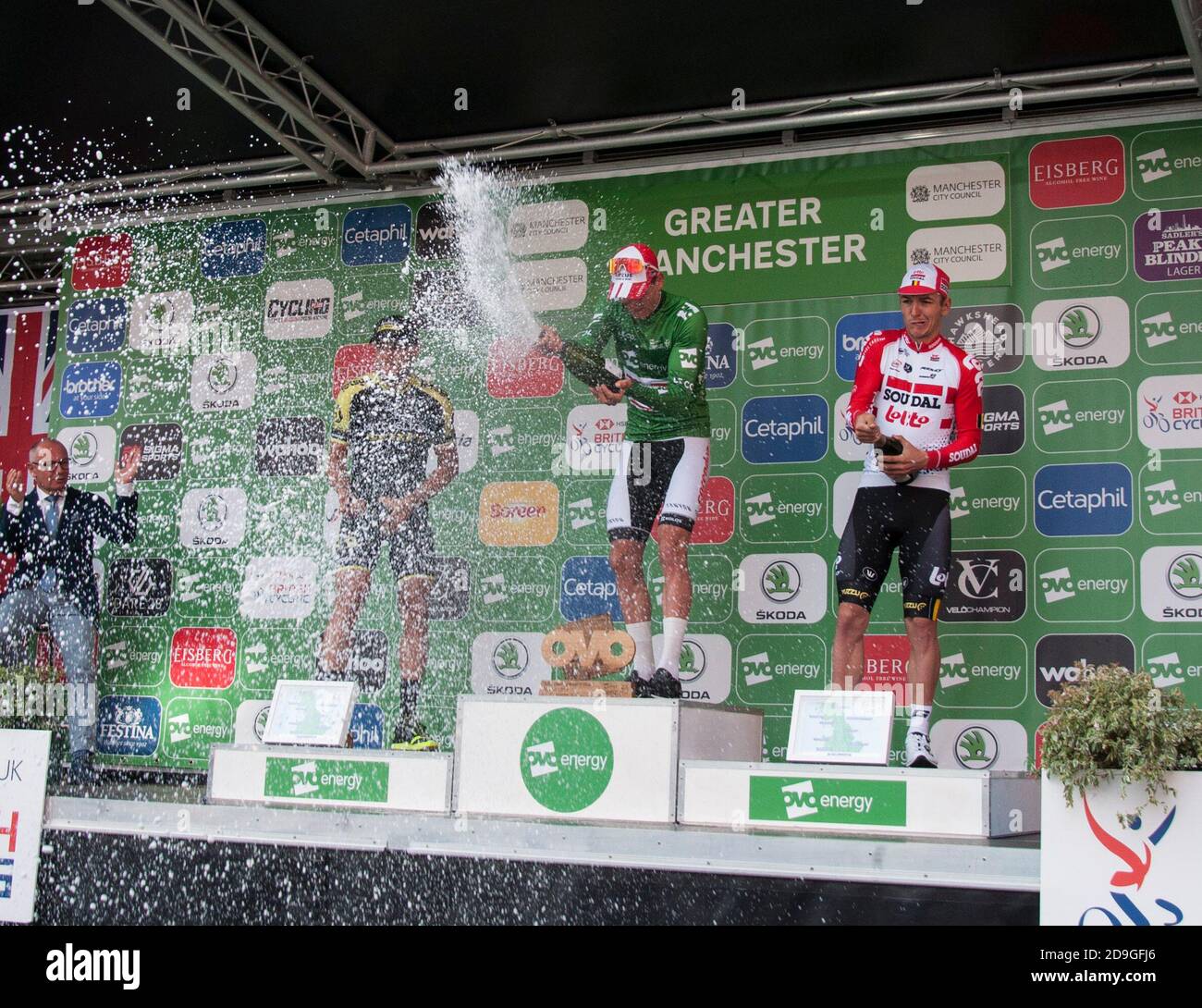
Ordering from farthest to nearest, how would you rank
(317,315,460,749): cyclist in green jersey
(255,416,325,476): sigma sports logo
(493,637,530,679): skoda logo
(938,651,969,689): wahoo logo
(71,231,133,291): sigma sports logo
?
(71,231,133,291): sigma sports logo
(255,416,325,476): sigma sports logo
(493,637,530,679): skoda logo
(938,651,969,689): wahoo logo
(317,315,460,749): cyclist in green jersey

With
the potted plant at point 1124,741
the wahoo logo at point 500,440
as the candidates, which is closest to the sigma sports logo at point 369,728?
the wahoo logo at point 500,440

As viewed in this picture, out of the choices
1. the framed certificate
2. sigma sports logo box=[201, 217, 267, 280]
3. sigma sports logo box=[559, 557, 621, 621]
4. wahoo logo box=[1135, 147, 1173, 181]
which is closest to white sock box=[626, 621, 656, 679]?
the framed certificate

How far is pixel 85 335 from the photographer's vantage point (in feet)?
29.3

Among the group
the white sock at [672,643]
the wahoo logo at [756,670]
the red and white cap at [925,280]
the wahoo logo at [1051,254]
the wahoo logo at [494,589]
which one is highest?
the wahoo logo at [1051,254]

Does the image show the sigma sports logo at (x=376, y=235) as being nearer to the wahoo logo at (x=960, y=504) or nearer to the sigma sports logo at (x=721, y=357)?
the sigma sports logo at (x=721, y=357)

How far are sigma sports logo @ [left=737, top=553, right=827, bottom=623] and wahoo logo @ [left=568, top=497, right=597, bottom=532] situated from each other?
0.92 m

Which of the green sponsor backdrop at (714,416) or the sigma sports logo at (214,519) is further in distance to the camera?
the sigma sports logo at (214,519)

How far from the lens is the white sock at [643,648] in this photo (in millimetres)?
5844

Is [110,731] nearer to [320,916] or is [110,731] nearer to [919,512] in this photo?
[320,916]

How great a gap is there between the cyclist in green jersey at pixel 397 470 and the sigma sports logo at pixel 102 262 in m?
3.00

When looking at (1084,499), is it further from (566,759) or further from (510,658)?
(566,759)

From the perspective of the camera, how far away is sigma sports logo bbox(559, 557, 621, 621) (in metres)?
7.46

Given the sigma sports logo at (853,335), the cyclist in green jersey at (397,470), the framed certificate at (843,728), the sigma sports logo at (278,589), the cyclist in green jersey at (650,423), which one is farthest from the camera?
the sigma sports logo at (278,589)

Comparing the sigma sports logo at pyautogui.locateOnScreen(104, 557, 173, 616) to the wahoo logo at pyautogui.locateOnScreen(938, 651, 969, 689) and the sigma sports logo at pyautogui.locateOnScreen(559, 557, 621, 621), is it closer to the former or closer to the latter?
the sigma sports logo at pyautogui.locateOnScreen(559, 557, 621, 621)
